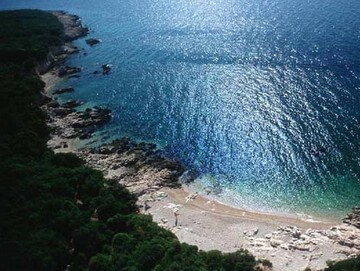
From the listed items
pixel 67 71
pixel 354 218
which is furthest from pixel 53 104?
pixel 354 218

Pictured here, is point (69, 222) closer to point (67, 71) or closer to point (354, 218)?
point (354, 218)

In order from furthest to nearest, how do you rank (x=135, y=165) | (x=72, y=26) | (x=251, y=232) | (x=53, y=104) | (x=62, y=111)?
(x=72, y=26), (x=53, y=104), (x=62, y=111), (x=135, y=165), (x=251, y=232)

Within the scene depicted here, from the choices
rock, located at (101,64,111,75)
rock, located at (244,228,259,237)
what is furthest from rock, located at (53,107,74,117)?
rock, located at (244,228,259,237)

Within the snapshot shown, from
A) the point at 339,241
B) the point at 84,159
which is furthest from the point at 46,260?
the point at 339,241

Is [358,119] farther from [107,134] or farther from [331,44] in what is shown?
[107,134]

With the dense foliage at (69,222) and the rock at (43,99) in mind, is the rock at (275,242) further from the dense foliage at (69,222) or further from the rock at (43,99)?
the rock at (43,99)

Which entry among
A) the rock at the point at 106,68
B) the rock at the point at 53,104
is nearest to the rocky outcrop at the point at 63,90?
the rock at the point at 53,104
